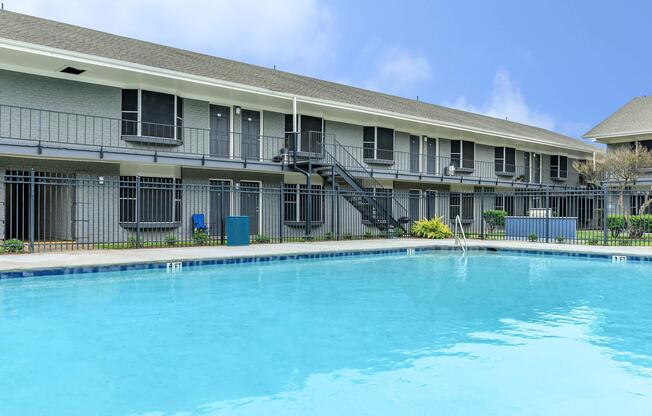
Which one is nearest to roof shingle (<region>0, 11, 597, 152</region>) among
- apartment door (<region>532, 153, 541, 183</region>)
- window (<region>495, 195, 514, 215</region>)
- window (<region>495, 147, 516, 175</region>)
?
window (<region>495, 147, 516, 175</region>)

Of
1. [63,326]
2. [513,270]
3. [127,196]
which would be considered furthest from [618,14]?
[63,326]

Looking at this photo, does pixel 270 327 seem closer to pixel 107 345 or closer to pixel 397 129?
pixel 107 345

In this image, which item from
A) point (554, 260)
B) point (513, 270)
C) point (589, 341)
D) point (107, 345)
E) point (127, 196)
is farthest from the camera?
point (127, 196)

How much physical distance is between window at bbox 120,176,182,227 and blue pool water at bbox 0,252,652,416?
21.0 feet

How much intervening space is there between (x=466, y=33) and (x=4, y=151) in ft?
88.3

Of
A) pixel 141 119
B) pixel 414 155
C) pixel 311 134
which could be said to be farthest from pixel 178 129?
pixel 414 155

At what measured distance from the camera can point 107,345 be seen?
18.2 ft

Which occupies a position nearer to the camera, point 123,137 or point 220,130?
point 123,137

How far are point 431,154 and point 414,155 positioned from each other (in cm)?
123

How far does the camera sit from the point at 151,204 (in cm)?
1650

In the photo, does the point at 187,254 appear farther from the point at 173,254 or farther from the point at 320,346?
the point at 320,346

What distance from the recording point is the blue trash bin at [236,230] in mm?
15336

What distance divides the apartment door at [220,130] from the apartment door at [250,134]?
590mm

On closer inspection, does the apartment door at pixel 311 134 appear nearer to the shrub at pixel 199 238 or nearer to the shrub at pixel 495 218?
the shrub at pixel 199 238
